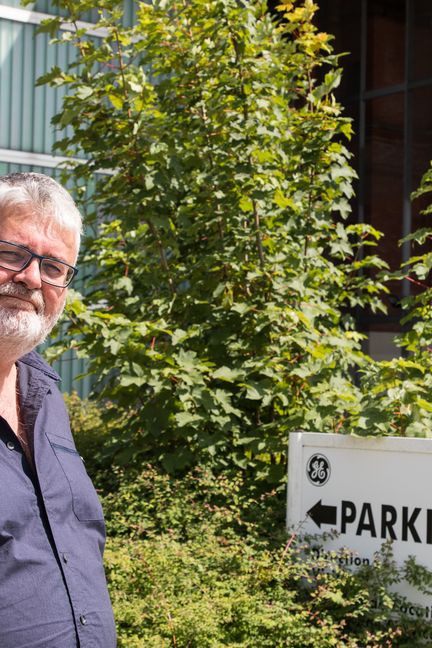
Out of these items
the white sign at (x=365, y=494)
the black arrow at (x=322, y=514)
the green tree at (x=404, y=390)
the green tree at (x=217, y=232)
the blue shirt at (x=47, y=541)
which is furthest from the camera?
the green tree at (x=217, y=232)

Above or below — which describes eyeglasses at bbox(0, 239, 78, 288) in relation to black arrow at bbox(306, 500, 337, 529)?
above

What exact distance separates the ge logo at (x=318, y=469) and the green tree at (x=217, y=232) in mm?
349

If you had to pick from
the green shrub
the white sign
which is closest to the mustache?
the green shrub

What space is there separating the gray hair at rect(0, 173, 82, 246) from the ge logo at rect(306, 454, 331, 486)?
2754 mm

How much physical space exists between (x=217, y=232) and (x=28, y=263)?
3762 mm

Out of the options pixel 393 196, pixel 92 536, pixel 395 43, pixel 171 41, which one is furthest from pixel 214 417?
pixel 395 43

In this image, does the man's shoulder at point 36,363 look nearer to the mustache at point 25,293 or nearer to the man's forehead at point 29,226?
the mustache at point 25,293

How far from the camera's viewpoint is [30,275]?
6.42ft

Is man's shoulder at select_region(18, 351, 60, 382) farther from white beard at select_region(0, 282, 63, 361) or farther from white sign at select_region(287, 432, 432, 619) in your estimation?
white sign at select_region(287, 432, 432, 619)

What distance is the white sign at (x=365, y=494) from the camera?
427cm

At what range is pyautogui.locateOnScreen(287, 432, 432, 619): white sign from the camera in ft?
14.0

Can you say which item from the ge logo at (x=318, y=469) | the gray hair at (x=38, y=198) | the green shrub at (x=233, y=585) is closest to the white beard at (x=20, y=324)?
the gray hair at (x=38, y=198)

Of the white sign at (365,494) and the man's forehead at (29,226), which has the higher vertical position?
the man's forehead at (29,226)

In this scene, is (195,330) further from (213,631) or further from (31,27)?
(31,27)
